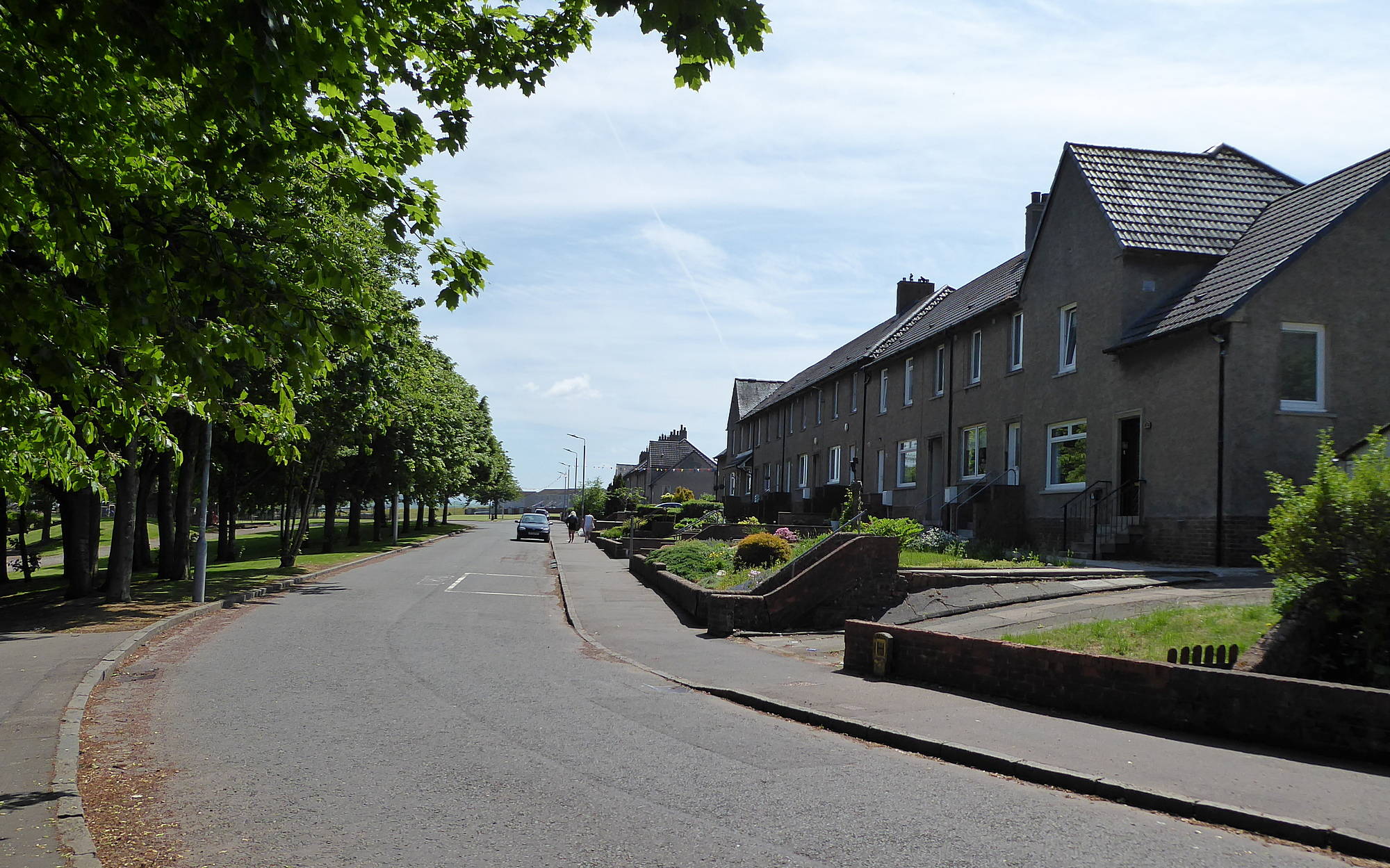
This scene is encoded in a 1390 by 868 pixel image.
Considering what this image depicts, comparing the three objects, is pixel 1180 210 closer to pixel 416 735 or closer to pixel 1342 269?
pixel 1342 269

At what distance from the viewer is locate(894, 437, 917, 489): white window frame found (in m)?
32.7

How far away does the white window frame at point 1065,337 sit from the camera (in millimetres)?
23734

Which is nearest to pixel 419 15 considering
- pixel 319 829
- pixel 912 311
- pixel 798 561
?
pixel 319 829

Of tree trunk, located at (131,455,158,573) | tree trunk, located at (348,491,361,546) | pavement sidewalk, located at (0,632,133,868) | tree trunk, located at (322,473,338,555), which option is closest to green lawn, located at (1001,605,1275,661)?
pavement sidewalk, located at (0,632,133,868)

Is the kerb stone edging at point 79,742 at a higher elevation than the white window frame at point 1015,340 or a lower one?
lower

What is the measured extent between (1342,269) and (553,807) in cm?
1850

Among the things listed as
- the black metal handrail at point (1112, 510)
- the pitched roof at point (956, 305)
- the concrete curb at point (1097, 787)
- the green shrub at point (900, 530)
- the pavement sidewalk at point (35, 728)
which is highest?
the pitched roof at point (956, 305)

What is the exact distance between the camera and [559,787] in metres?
6.89

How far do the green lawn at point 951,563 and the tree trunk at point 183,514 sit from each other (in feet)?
51.1

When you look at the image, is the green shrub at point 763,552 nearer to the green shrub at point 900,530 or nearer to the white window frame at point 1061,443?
the green shrub at point 900,530

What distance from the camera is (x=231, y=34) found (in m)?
4.88

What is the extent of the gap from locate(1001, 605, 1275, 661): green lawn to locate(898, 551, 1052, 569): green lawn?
492 cm

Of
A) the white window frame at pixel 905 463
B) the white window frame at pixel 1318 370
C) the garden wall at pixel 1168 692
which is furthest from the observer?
the white window frame at pixel 905 463

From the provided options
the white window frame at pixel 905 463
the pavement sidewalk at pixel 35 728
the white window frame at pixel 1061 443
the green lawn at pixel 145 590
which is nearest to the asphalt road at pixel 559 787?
the pavement sidewalk at pixel 35 728
